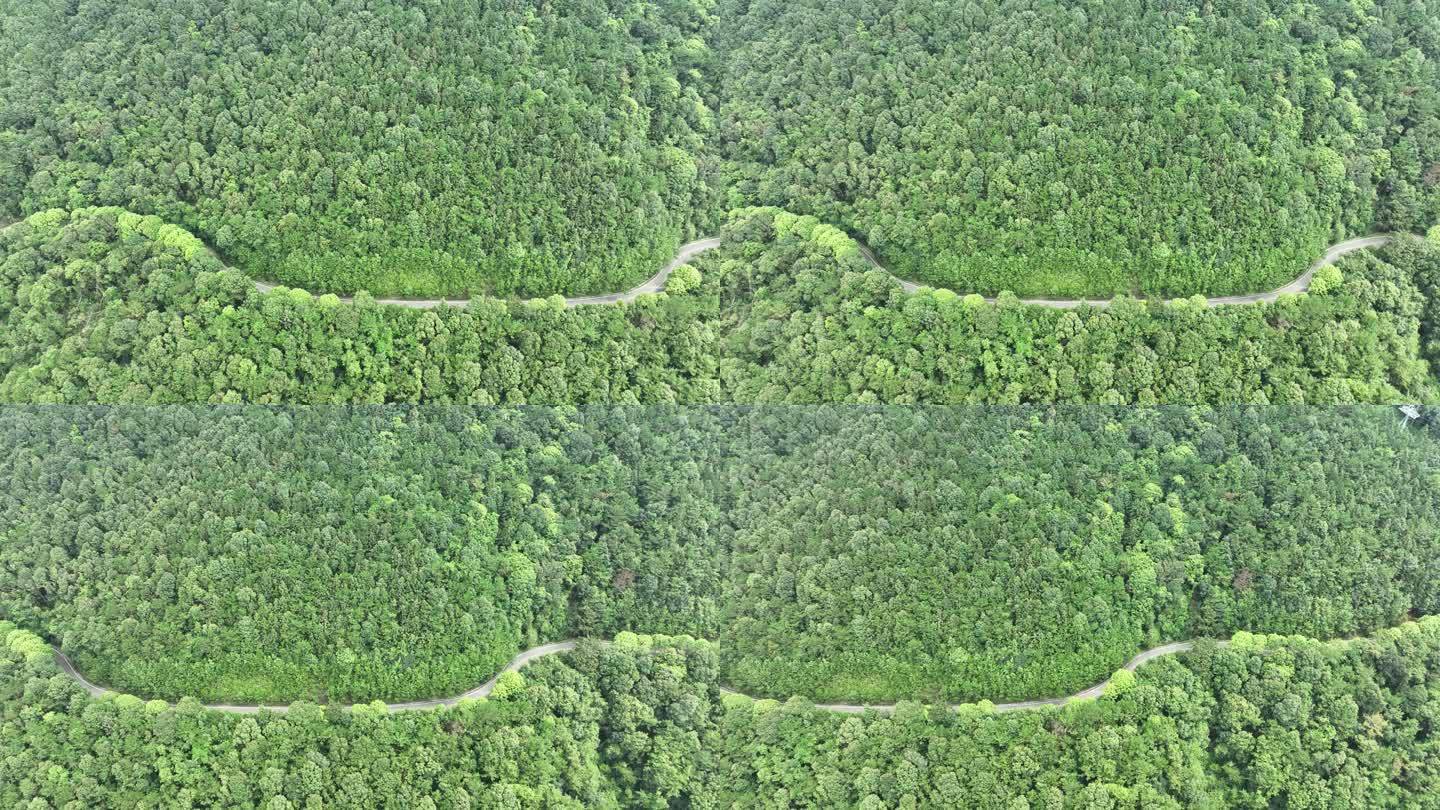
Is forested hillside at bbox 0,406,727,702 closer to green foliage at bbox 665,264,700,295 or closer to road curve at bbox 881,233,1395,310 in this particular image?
green foliage at bbox 665,264,700,295

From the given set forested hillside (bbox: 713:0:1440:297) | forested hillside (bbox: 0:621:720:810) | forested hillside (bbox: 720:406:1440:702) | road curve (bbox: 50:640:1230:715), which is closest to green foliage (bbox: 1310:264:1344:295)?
forested hillside (bbox: 713:0:1440:297)

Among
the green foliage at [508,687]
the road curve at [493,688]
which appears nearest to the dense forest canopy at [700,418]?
the green foliage at [508,687]

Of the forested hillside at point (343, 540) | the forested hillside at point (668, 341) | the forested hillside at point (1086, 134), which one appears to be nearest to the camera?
the forested hillside at point (343, 540)

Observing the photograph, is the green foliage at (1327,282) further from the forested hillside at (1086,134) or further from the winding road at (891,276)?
the forested hillside at (1086,134)

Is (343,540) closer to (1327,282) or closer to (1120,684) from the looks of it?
(1120,684)

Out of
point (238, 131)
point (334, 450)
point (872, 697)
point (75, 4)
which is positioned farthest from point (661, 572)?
point (75, 4)

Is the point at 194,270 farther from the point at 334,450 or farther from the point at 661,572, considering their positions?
the point at 661,572
